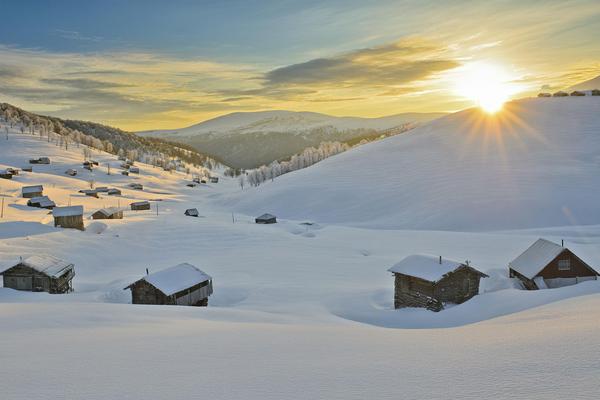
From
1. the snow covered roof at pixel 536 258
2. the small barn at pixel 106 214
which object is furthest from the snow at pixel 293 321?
the small barn at pixel 106 214

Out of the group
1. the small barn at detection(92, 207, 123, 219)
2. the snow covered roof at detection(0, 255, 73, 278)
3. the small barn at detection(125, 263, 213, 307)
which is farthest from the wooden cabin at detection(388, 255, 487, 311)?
the small barn at detection(92, 207, 123, 219)

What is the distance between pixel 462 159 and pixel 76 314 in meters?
96.0

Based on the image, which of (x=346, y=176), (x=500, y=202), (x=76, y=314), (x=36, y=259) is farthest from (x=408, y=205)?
(x=76, y=314)

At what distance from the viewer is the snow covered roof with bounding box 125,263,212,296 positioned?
27.8 meters

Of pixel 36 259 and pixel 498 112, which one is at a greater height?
pixel 498 112

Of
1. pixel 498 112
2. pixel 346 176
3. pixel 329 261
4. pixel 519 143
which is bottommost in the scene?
pixel 329 261

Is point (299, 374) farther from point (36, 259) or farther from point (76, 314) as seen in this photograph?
point (36, 259)

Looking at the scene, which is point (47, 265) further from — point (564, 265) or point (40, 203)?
point (40, 203)

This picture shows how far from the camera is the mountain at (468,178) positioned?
70.2m

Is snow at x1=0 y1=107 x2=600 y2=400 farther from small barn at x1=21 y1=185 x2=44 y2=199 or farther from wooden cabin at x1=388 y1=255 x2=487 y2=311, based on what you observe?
small barn at x1=21 y1=185 x2=44 y2=199

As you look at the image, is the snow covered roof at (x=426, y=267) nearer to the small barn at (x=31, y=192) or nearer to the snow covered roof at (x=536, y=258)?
the snow covered roof at (x=536, y=258)

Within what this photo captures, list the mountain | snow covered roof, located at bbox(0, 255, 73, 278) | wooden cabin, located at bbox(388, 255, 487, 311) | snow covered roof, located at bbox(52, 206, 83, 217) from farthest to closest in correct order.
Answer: the mountain → snow covered roof, located at bbox(52, 206, 83, 217) → snow covered roof, located at bbox(0, 255, 73, 278) → wooden cabin, located at bbox(388, 255, 487, 311)

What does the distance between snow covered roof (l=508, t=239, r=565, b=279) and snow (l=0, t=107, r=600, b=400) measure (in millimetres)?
1930

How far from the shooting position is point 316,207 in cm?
8900
